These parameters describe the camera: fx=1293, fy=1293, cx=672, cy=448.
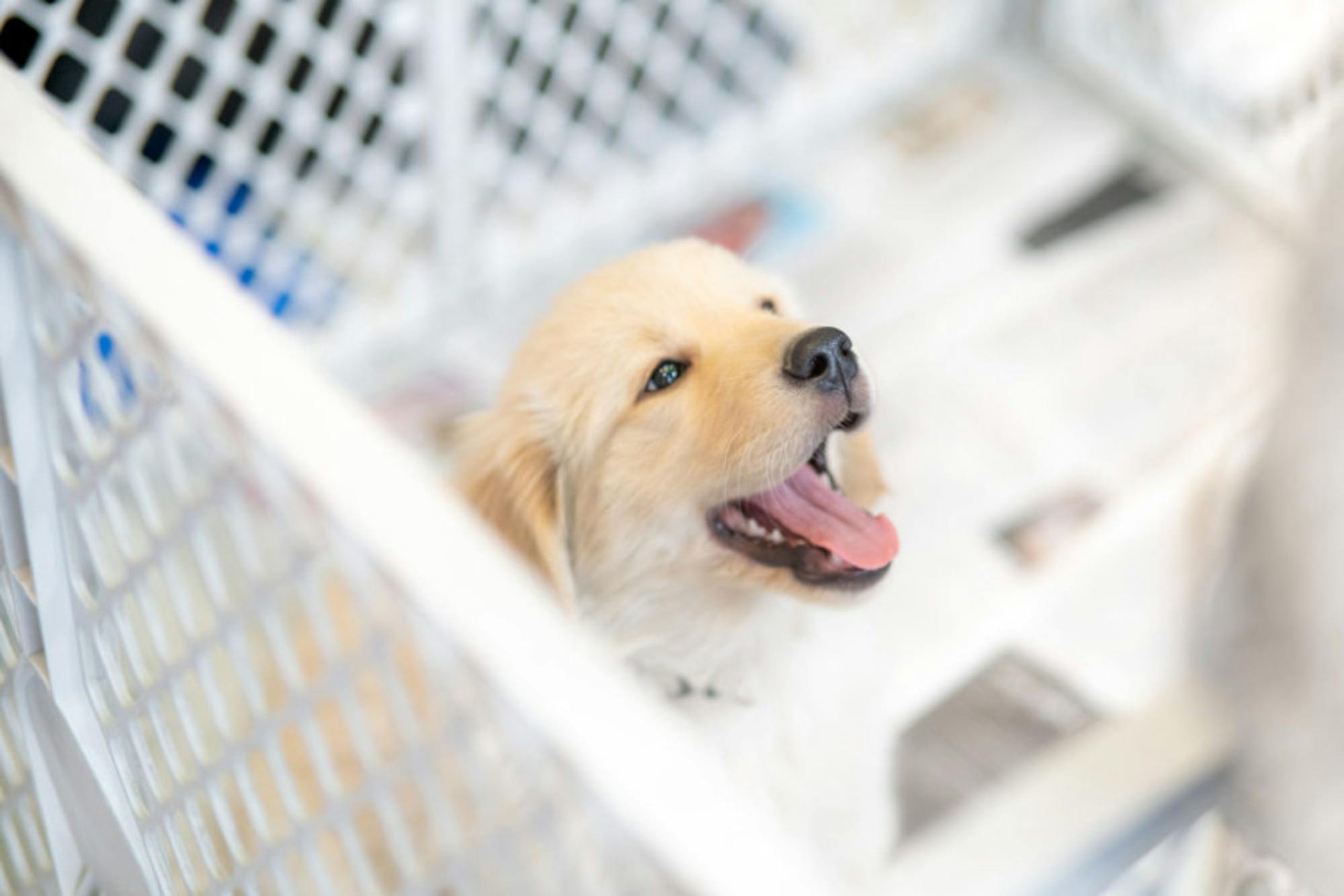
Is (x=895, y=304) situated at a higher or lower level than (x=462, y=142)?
lower

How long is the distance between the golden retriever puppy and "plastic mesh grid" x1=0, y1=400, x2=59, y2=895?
29 centimetres

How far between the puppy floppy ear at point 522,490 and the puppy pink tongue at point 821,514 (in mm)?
157

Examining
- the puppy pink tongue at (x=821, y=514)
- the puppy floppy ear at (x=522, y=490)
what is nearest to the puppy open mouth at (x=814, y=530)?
the puppy pink tongue at (x=821, y=514)

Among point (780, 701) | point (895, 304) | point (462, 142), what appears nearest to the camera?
point (780, 701)

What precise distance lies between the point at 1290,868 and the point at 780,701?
0.44 metres

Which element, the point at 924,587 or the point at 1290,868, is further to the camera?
the point at 924,587

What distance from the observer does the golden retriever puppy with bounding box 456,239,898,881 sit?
727mm

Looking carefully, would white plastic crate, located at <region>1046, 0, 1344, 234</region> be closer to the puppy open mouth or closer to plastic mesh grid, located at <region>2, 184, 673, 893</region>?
the puppy open mouth

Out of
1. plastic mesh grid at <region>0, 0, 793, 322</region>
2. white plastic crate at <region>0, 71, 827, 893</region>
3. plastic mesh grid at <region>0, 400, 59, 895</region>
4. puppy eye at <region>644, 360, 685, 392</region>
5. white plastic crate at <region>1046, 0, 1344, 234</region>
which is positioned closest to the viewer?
white plastic crate at <region>0, 71, 827, 893</region>

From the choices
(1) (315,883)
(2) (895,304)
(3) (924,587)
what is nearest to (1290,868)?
(1) (315,883)

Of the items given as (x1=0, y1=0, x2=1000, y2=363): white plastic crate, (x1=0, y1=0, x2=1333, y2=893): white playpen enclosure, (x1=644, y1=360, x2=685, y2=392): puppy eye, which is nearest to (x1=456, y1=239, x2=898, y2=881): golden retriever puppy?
(x1=644, y1=360, x2=685, y2=392): puppy eye

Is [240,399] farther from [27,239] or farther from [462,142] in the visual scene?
[462,142]

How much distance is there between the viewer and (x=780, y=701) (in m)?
0.90

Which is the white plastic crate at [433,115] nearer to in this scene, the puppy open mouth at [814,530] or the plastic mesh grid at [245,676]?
the plastic mesh grid at [245,676]
